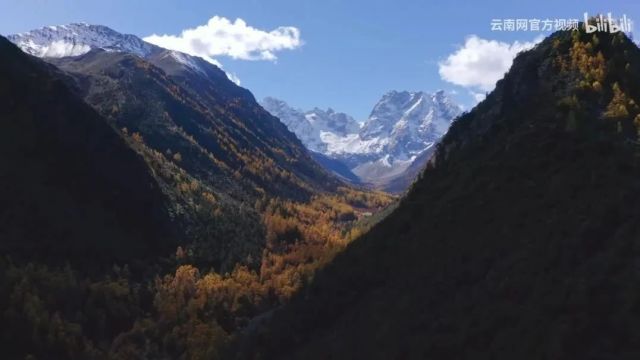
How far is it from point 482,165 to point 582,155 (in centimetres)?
2909

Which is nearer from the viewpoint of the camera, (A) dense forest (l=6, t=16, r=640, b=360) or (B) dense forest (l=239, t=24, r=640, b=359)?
(B) dense forest (l=239, t=24, r=640, b=359)

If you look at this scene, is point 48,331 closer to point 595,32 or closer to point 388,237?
point 388,237

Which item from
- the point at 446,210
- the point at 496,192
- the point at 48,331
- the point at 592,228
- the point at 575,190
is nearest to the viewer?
the point at 592,228

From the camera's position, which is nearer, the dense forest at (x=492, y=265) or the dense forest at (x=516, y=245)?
the dense forest at (x=516, y=245)

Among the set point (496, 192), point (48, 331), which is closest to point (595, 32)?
point (496, 192)

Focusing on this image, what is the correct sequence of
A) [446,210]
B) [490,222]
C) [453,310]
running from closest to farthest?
[453,310]
[490,222]
[446,210]

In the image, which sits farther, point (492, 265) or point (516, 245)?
point (492, 265)

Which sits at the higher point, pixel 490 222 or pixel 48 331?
pixel 490 222

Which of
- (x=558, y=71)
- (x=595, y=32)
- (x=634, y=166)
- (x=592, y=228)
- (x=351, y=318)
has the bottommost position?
(x=351, y=318)

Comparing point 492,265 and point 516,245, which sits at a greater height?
point 516,245

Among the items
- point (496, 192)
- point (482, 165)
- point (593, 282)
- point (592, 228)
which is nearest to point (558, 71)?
point (482, 165)

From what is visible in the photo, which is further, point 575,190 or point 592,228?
point 575,190

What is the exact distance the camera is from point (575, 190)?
106m

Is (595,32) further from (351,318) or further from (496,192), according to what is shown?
(351,318)
